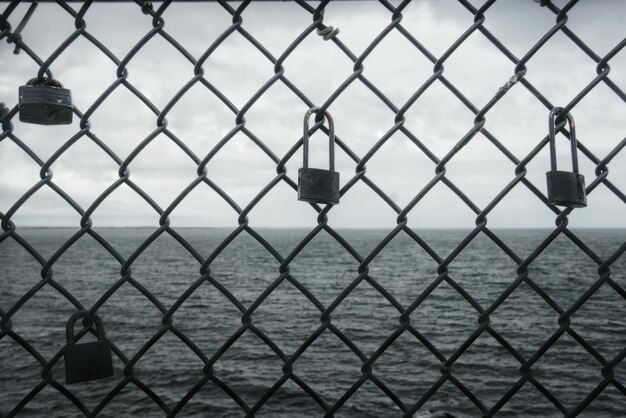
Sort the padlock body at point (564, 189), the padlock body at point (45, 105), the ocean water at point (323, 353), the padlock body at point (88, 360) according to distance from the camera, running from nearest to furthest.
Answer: the padlock body at point (45, 105) → the padlock body at point (88, 360) → the padlock body at point (564, 189) → the ocean water at point (323, 353)

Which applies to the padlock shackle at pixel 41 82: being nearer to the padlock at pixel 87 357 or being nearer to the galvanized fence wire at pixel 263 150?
the galvanized fence wire at pixel 263 150

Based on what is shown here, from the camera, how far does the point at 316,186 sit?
1453mm

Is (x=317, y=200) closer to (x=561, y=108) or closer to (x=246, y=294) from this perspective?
(x=561, y=108)

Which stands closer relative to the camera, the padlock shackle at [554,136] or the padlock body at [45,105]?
the padlock body at [45,105]

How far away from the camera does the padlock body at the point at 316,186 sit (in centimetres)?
144

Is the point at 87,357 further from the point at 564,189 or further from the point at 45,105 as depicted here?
the point at 564,189

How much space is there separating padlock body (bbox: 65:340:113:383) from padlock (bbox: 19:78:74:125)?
2.26ft

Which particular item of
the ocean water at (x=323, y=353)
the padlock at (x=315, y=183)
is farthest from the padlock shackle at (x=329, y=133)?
the ocean water at (x=323, y=353)

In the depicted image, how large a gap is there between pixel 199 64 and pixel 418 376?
870 inches

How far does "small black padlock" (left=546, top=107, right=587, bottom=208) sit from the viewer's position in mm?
1592

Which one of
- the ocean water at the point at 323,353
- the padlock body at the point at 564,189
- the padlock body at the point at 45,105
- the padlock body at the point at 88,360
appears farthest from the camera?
the ocean water at the point at 323,353

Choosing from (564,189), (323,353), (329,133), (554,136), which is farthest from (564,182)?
(323,353)

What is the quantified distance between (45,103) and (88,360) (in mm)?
790

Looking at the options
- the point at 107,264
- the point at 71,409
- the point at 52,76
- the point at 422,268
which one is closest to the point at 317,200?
the point at 52,76
